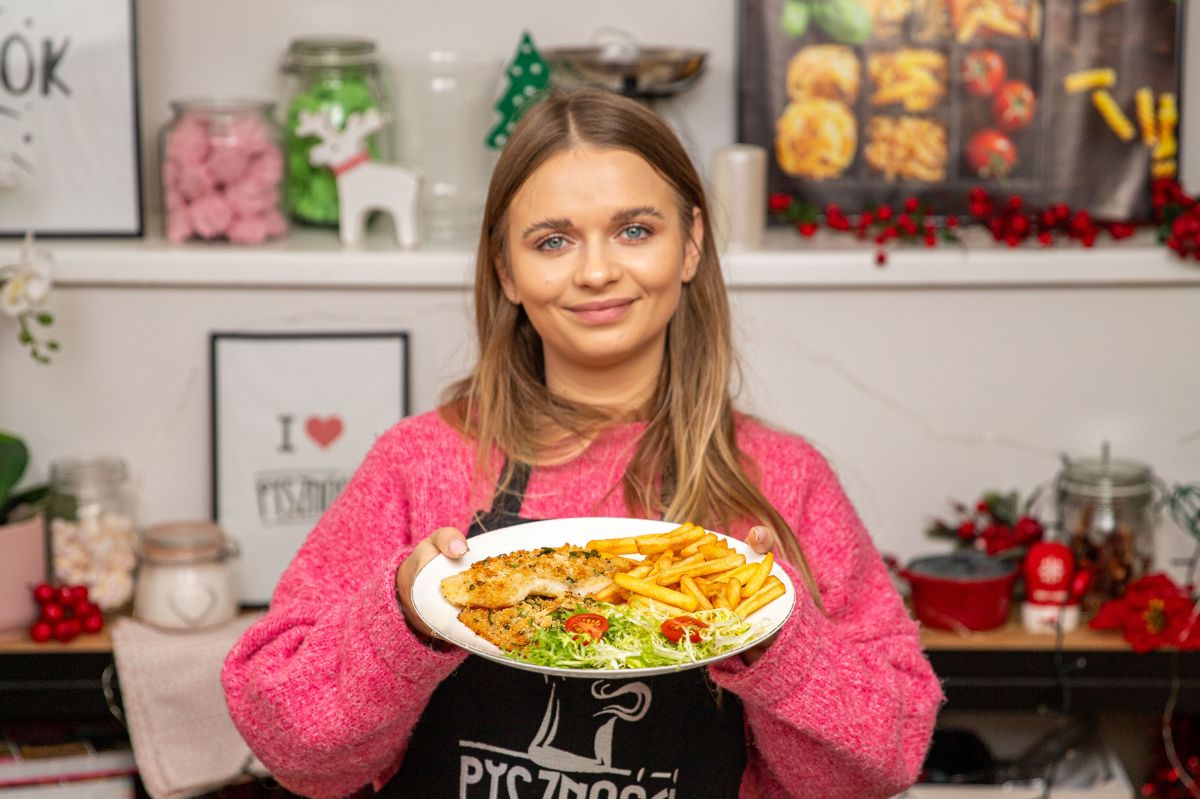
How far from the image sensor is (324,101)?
7.07 ft

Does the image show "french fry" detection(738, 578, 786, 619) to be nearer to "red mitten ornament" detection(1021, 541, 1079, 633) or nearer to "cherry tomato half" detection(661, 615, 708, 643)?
"cherry tomato half" detection(661, 615, 708, 643)

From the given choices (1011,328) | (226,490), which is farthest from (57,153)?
(1011,328)

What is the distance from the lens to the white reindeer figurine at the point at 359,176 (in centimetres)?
213

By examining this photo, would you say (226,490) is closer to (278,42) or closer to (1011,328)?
(278,42)

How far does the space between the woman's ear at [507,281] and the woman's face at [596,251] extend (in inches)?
2.2

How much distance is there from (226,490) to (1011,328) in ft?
4.03

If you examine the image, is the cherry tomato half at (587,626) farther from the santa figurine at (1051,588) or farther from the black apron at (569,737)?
the santa figurine at (1051,588)

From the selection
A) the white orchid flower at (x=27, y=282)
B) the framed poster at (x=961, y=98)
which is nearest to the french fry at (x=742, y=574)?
the framed poster at (x=961, y=98)

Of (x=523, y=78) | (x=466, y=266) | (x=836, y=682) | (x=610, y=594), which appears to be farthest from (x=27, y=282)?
(x=836, y=682)

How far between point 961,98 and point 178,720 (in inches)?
58.0

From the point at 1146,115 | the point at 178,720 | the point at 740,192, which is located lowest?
the point at 178,720

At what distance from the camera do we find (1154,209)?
2213 mm

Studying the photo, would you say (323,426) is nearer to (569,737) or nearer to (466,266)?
(466,266)

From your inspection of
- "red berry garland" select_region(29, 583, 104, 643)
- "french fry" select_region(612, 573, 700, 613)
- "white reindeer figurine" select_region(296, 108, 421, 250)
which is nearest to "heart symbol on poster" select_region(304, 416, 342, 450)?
"white reindeer figurine" select_region(296, 108, 421, 250)
